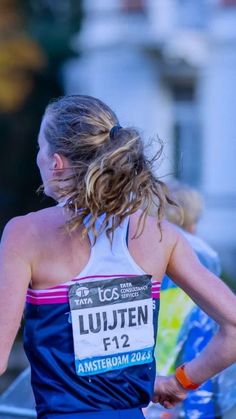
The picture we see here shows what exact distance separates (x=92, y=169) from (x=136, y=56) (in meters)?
18.6

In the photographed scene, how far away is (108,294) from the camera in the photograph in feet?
8.68

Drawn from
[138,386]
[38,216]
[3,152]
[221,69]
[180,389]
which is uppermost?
[38,216]

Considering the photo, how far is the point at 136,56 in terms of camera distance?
20922 millimetres

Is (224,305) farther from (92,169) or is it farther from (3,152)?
(3,152)

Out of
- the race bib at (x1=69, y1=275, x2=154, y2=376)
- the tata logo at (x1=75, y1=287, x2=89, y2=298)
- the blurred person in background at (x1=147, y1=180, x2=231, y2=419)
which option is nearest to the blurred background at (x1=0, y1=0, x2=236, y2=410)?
the blurred person in background at (x1=147, y1=180, x2=231, y2=419)

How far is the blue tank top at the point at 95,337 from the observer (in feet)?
8.38

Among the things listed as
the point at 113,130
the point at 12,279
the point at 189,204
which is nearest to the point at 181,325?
the point at 189,204

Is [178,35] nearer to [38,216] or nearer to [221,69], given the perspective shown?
[221,69]

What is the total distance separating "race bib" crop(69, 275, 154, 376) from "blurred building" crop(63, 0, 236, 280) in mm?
16864

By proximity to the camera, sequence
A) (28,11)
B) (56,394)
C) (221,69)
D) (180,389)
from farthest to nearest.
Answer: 1. (28,11)
2. (221,69)
3. (180,389)
4. (56,394)

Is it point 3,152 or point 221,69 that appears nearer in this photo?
point 221,69

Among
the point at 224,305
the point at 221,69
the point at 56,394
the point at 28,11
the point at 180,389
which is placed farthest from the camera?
the point at 28,11

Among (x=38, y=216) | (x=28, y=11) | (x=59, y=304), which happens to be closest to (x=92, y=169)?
(x=38, y=216)

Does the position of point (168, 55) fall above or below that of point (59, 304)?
below
